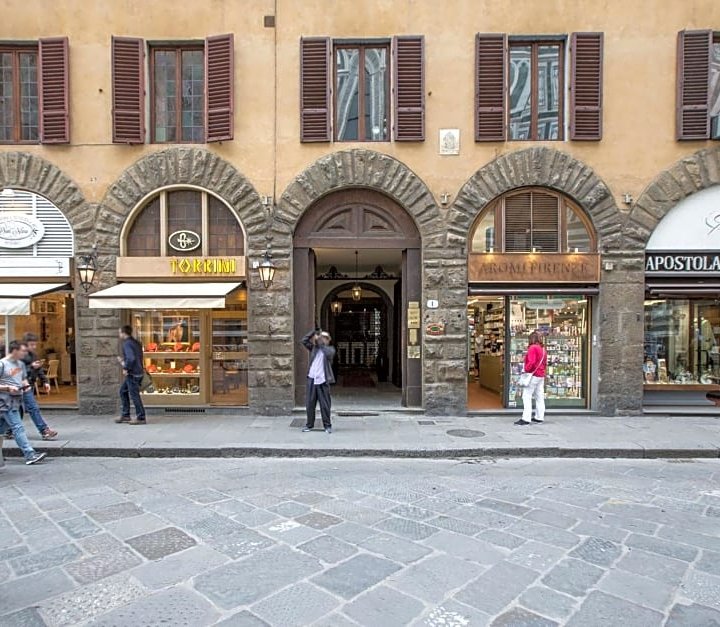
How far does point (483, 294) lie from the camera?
10.5 meters

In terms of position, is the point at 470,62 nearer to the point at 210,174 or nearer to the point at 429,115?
the point at 429,115

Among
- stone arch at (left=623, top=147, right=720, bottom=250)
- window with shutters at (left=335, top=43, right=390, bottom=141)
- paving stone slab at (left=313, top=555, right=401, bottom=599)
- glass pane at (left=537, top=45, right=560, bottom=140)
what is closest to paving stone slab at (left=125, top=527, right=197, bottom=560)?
paving stone slab at (left=313, top=555, right=401, bottom=599)

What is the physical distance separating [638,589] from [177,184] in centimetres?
1012

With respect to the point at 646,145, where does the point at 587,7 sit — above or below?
above

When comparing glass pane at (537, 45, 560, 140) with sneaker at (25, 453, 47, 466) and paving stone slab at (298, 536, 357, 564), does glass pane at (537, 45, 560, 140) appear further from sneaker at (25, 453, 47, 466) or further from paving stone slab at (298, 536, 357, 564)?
sneaker at (25, 453, 47, 466)

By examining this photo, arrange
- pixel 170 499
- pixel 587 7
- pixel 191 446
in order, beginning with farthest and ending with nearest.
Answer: pixel 587 7 < pixel 191 446 < pixel 170 499

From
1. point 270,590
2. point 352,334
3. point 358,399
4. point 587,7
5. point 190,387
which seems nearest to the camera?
point 270,590

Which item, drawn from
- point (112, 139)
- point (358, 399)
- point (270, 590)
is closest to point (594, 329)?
point (358, 399)

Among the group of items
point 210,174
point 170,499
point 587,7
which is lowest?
point 170,499

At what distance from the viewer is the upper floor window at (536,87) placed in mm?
10117

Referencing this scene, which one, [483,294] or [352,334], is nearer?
[483,294]

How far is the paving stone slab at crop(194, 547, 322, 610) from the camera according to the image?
358 centimetres

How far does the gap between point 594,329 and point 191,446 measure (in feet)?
27.2

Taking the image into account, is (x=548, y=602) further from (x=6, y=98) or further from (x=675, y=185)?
(x=6, y=98)
